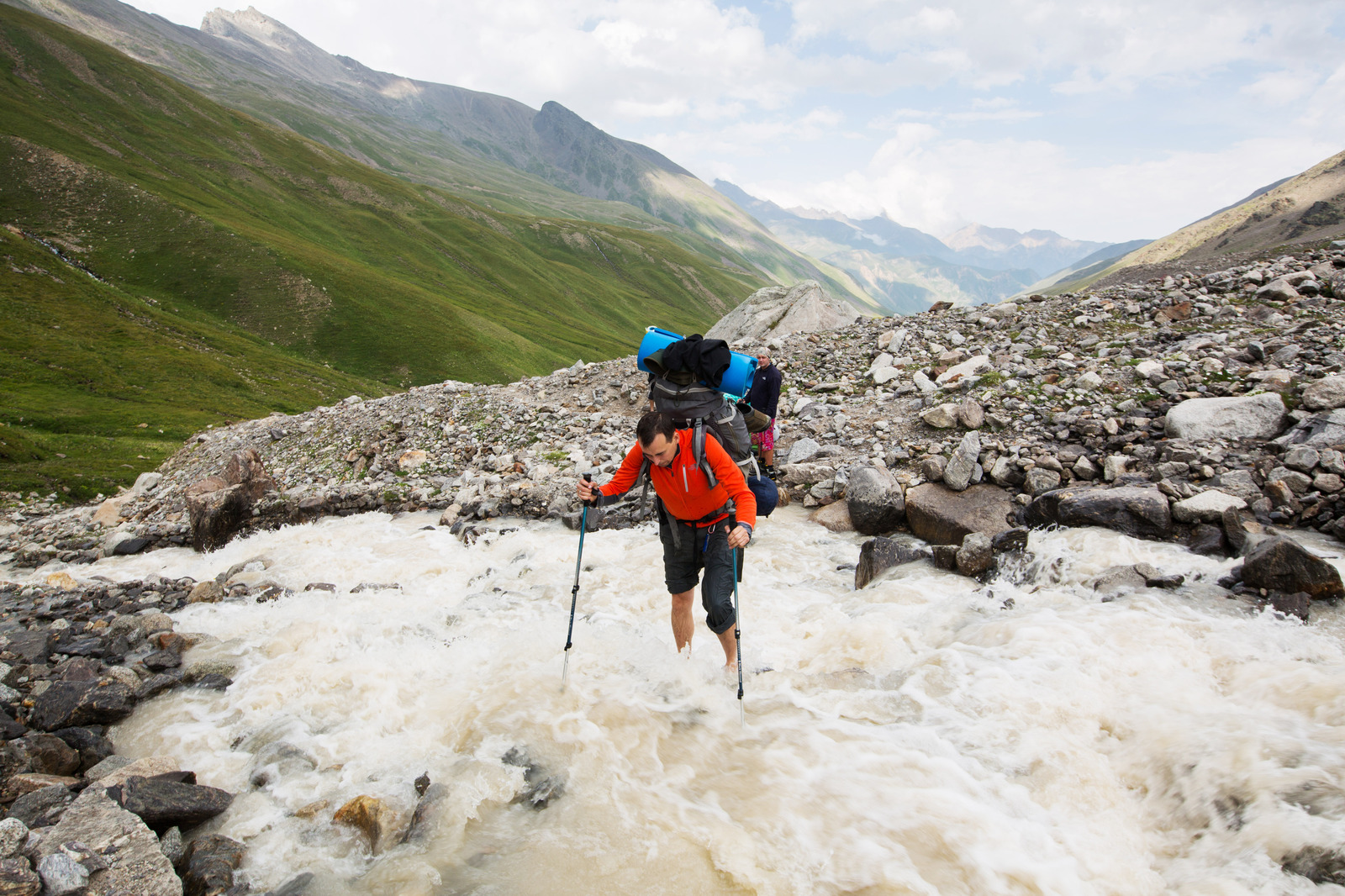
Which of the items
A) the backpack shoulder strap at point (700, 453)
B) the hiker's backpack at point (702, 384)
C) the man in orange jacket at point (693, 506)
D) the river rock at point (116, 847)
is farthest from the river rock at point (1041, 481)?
the river rock at point (116, 847)

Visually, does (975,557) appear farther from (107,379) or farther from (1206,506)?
(107,379)

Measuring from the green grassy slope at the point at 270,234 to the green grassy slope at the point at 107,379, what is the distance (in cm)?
805

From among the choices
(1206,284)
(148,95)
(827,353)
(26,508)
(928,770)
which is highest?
(148,95)

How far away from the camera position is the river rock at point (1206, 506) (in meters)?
10.2

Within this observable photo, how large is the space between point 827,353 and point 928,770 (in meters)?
19.5

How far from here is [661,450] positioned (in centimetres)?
775

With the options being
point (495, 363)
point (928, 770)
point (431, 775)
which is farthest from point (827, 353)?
point (495, 363)

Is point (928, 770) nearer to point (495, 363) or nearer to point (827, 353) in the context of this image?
point (827, 353)

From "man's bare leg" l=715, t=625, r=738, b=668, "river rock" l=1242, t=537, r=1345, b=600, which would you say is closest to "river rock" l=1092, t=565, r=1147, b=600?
"river rock" l=1242, t=537, r=1345, b=600

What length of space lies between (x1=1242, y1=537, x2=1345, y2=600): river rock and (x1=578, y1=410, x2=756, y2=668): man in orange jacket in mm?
7482

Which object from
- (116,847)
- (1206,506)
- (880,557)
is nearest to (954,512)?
(880,557)

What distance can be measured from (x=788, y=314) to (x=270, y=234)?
107 m

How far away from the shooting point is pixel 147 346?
202 ft

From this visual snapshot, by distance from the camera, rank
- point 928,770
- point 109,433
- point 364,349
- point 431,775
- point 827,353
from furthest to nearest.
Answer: point 364,349
point 109,433
point 827,353
point 431,775
point 928,770
